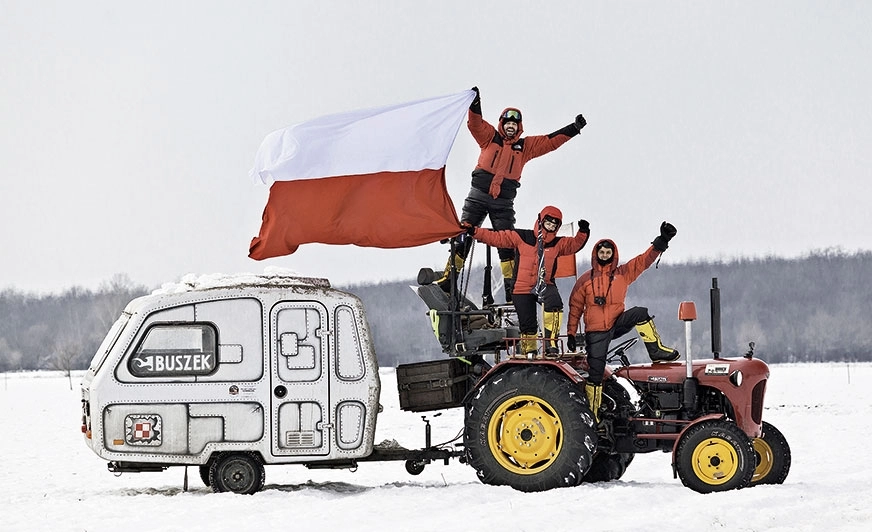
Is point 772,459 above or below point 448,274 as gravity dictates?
below

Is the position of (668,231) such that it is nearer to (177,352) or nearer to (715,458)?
(715,458)

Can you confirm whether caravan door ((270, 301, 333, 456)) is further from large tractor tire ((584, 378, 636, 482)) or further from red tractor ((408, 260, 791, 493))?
large tractor tire ((584, 378, 636, 482))

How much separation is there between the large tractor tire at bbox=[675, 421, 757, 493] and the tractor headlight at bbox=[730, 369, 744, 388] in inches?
22.3

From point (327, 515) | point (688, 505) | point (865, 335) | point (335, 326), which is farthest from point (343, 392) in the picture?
point (865, 335)

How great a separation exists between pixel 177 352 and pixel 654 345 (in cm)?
451

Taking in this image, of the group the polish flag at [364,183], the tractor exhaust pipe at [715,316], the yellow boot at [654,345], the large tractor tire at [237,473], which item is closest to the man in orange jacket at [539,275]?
the yellow boot at [654,345]

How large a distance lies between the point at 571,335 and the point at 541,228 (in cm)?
105

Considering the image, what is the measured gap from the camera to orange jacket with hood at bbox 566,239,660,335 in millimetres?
10695

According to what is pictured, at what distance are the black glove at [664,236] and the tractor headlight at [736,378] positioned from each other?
4.27 ft

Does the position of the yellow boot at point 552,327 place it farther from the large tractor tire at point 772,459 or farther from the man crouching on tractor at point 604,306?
the large tractor tire at point 772,459

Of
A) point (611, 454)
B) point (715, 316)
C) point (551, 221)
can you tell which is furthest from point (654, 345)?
point (551, 221)

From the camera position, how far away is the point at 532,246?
1102cm

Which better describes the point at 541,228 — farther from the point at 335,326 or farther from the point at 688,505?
the point at 688,505

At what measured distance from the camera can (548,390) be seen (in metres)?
10.4
